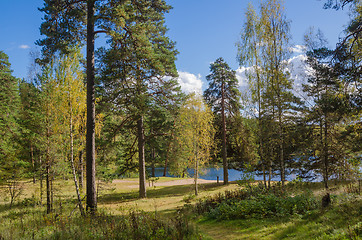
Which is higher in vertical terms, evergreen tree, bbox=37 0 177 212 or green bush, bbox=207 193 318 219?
evergreen tree, bbox=37 0 177 212

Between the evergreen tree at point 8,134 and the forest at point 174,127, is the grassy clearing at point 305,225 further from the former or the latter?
the evergreen tree at point 8,134

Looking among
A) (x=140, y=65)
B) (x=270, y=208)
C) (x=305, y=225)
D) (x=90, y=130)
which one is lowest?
(x=270, y=208)

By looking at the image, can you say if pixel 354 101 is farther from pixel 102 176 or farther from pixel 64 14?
pixel 102 176

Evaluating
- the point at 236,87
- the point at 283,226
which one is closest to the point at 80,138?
the point at 283,226

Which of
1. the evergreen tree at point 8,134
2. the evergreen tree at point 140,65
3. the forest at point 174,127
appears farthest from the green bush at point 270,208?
the evergreen tree at point 8,134

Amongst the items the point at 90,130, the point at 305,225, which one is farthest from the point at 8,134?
the point at 305,225

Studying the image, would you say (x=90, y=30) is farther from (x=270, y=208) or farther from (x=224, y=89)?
(x=224, y=89)

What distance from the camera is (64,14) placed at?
30.3 feet

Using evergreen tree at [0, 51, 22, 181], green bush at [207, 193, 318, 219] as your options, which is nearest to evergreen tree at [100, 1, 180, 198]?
green bush at [207, 193, 318, 219]

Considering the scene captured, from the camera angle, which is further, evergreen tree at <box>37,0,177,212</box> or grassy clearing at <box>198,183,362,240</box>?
evergreen tree at <box>37,0,177,212</box>

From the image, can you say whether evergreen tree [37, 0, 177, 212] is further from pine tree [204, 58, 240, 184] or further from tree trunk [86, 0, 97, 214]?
pine tree [204, 58, 240, 184]

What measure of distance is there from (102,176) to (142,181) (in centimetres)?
394

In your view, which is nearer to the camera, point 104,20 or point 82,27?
point 104,20

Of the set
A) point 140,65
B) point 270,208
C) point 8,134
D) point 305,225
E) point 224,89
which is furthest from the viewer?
point 224,89
